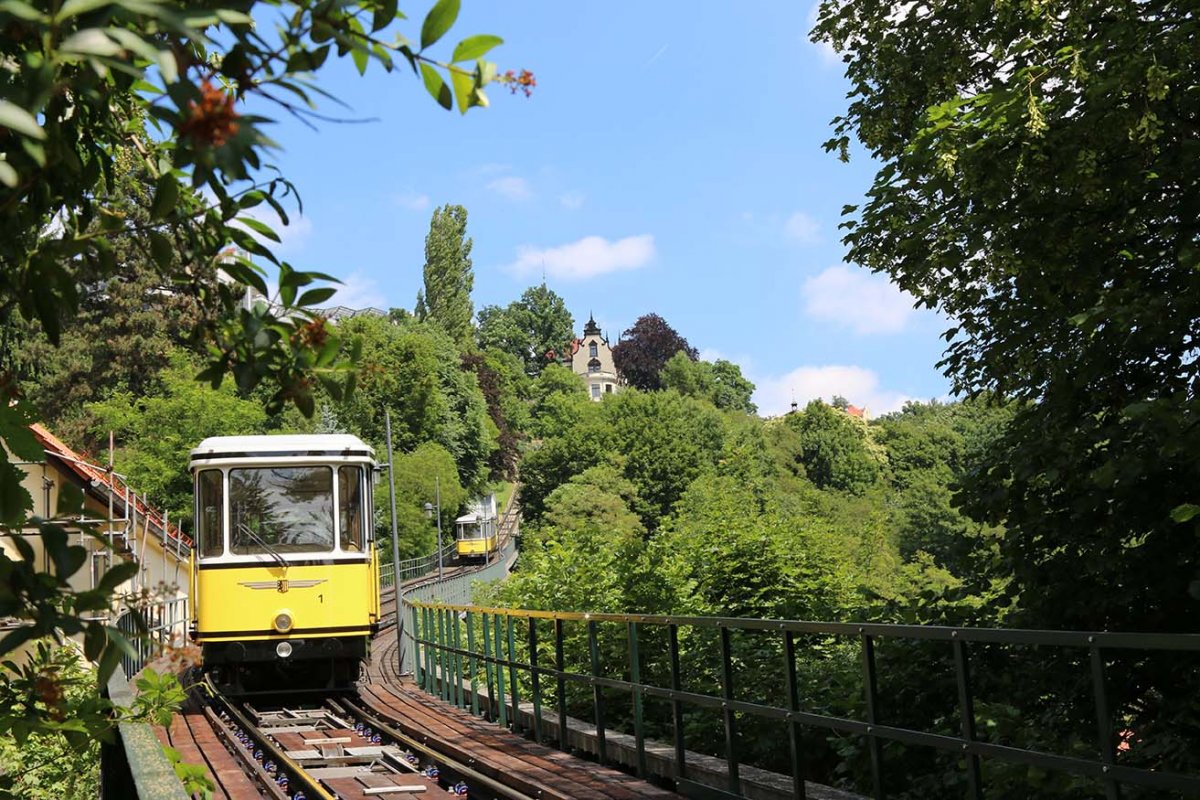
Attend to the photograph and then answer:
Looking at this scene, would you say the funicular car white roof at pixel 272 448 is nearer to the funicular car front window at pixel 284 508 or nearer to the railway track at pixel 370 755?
the funicular car front window at pixel 284 508

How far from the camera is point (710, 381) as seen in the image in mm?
155750

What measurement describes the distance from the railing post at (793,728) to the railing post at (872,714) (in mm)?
666

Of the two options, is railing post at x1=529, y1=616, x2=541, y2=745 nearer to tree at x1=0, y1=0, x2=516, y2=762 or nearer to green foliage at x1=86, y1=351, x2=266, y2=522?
tree at x1=0, y1=0, x2=516, y2=762

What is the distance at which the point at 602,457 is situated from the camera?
87938 mm

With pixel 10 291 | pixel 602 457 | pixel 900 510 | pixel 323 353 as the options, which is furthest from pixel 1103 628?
pixel 900 510

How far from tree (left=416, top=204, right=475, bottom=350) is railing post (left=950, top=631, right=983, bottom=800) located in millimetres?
122502

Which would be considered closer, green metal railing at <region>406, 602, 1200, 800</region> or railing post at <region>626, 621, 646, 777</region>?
green metal railing at <region>406, 602, 1200, 800</region>

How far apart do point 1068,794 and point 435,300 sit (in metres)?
126

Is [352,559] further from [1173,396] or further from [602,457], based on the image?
[602,457]

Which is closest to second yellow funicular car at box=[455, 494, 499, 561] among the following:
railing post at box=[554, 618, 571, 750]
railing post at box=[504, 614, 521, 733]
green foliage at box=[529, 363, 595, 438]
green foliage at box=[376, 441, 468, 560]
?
green foliage at box=[376, 441, 468, 560]

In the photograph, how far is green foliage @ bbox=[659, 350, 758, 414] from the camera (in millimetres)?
149125

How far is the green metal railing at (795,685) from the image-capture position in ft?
16.6

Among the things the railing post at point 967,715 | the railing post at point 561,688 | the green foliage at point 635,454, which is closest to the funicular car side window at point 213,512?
the railing post at point 561,688

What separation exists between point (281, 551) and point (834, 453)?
102m
